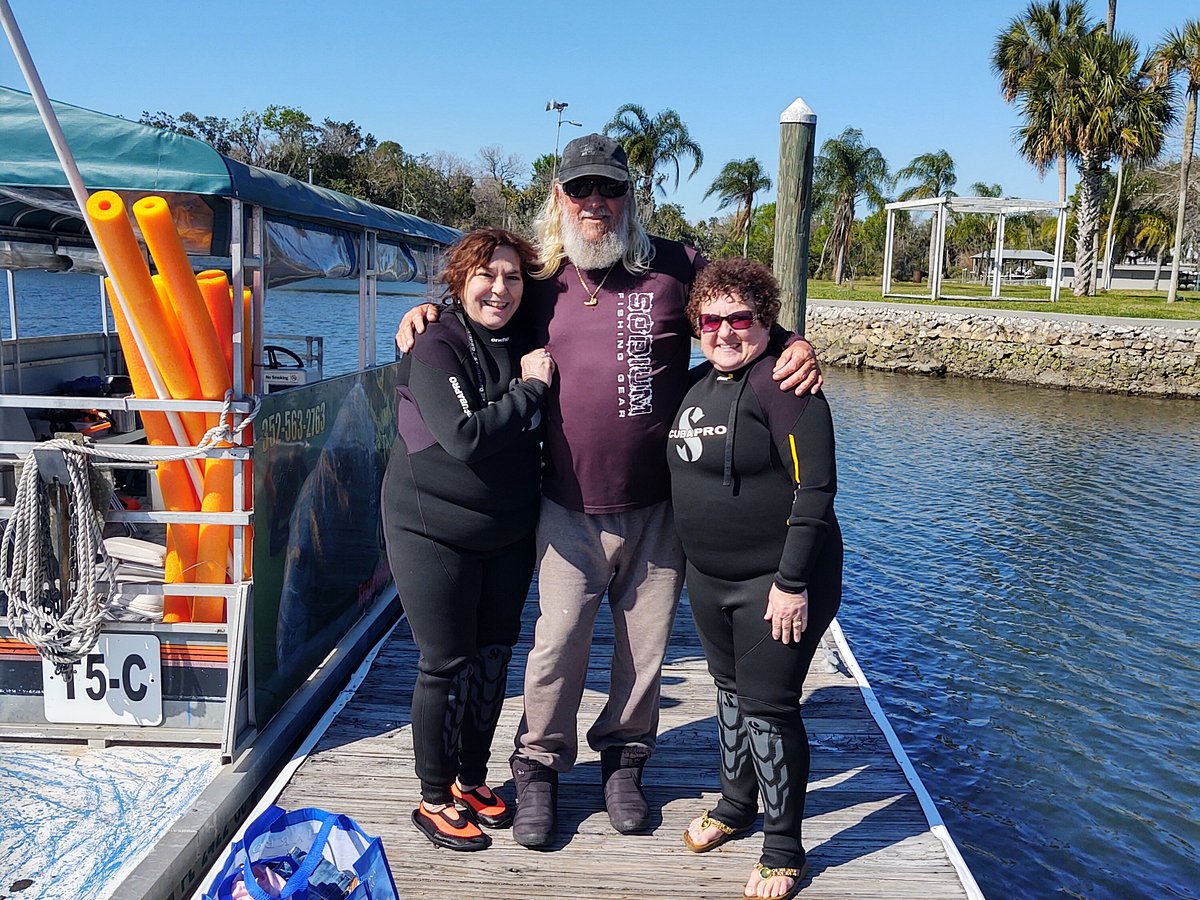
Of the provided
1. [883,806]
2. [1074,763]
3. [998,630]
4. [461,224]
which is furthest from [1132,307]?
[461,224]

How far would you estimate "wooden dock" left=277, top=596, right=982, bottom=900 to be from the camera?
10.7ft

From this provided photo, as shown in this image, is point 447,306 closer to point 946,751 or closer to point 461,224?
point 946,751

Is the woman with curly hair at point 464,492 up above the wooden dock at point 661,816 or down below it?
above

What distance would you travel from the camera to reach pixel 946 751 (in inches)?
259

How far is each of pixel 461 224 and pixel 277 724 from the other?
61.2m

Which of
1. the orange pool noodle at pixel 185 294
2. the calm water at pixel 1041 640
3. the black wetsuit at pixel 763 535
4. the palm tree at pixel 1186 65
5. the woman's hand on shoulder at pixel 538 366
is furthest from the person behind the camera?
the palm tree at pixel 1186 65

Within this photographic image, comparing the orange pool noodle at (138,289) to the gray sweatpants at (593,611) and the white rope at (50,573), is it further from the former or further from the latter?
the gray sweatpants at (593,611)

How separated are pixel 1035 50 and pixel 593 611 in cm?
4032

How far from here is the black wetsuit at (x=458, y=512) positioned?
315 centimetres

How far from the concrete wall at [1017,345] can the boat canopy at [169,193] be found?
2302 cm

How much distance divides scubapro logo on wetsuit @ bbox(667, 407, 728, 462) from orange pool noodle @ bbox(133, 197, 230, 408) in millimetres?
1895

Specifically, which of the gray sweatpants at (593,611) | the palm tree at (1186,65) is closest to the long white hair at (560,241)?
the gray sweatpants at (593,611)

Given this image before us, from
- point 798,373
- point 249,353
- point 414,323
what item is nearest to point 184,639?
point 249,353

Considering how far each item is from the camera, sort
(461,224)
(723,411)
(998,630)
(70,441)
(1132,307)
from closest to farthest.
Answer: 1. (723,411)
2. (70,441)
3. (998,630)
4. (1132,307)
5. (461,224)
